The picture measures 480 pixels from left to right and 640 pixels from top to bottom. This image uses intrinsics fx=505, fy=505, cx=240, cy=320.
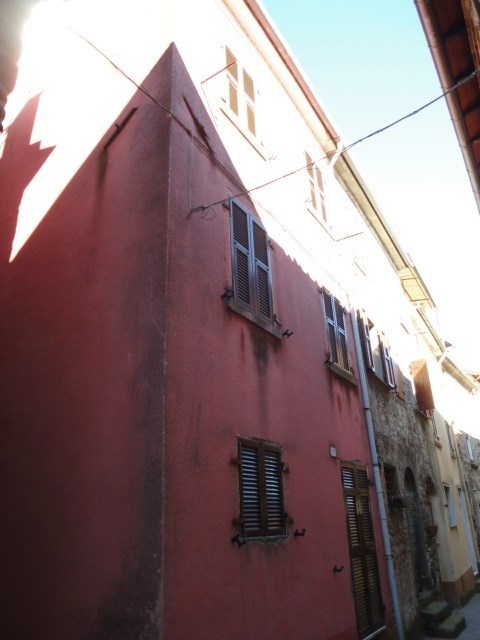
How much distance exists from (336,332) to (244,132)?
3631 mm

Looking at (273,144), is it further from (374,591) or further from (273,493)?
(374,591)

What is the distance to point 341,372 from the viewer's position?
831 cm

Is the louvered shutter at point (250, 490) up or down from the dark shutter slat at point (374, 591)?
up

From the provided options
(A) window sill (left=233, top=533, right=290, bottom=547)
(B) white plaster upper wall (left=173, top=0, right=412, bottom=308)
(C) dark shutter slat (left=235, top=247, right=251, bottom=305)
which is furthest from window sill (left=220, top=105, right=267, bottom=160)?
(A) window sill (left=233, top=533, right=290, bottom=547)

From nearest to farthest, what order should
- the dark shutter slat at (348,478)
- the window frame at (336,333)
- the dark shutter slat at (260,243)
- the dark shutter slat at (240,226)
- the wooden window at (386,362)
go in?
1. the dark shutter slat at (240,226)
2. the dark shutter slat at (260,243)
3. the dark shutter slat at (348,478)
4. the window frame at (336,333)
5. the wooden window at (386,362)

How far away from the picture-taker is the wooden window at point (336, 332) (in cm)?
843

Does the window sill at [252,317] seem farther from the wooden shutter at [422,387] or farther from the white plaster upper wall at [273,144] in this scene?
the wooden shutter at [422,387]

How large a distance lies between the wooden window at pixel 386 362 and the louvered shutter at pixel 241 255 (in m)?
5.83

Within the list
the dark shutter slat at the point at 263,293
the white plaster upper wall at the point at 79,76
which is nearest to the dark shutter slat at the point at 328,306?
the dark shutter slat at the point at 263,293

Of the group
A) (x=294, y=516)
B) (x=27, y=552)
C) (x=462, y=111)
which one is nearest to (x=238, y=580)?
(x=294, y=516)

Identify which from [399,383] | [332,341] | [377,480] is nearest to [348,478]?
[377,480]

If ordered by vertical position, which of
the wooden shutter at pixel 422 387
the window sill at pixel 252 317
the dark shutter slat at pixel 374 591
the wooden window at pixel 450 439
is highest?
the wooden shutter at pixel 422 387

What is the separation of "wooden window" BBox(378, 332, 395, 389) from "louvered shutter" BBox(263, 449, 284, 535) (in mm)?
5818

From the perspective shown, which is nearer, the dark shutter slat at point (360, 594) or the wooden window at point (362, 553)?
the dark shutter slat at point (360, 594)
